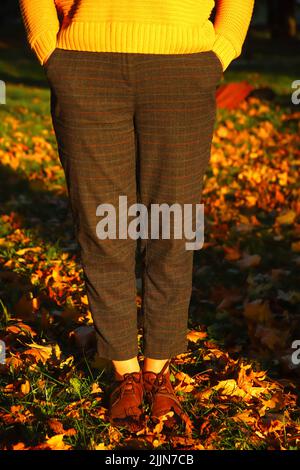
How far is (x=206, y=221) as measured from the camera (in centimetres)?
595

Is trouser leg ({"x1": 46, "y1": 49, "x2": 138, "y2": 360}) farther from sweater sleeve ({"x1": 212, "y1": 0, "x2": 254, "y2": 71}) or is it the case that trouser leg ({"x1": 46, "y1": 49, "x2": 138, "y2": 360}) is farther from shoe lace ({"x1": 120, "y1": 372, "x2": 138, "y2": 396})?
sweater sleeve ({"x1": 212, "y1": 0, "x2": 254, "y2": 71})

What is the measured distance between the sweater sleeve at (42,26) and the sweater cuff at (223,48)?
2.07ft

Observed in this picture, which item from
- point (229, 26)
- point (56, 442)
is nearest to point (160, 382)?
point (56, 442)

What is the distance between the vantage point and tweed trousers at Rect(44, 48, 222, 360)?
2.57m

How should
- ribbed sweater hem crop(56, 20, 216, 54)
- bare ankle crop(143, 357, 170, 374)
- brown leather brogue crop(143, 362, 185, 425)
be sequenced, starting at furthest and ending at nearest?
bare ankle crop(143, 357, 170, 374) → brown leather brogue crop(143, 362, 185, 425) → ribbed sweater hem crop(56, 20, 216, 54)

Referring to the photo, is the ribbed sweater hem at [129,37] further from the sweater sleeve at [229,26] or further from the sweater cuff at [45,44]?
the sweater sleeve at [229,26]

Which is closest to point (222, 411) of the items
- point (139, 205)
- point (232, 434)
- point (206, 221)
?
point (232, 434)

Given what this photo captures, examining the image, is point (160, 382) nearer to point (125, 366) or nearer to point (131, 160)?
point (125, 366)

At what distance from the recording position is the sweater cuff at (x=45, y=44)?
8.64ft

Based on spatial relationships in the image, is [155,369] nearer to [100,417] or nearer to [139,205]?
[100,417]

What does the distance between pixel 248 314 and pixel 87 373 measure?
124 centimetres

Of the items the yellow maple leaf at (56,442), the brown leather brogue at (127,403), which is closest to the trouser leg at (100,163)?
the brown leather brogue at (127,403)

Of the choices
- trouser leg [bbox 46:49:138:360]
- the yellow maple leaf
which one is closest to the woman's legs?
trouser leg [bbox 46:49:138:360]

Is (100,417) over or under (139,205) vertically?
under
